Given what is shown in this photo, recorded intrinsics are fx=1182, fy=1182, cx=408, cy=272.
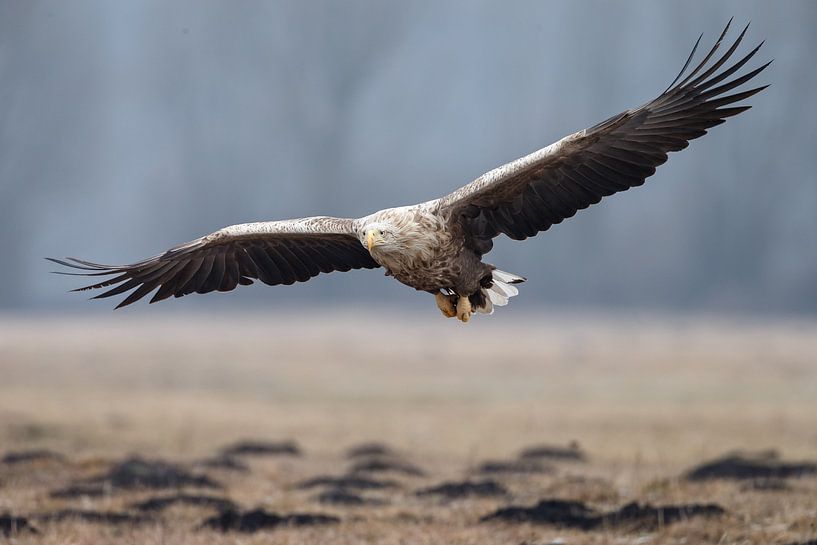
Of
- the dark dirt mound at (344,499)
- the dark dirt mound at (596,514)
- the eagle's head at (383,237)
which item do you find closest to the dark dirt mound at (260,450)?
the dark dirt mound at (344,499)

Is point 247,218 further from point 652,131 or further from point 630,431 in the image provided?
point 652,131

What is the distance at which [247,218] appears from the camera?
102 m

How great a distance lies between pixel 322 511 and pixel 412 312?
86.2m

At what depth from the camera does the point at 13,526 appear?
8836mm

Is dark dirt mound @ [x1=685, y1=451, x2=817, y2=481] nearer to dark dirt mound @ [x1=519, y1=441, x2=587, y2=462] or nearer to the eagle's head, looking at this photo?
dark dirt mound @ [x1=519, y1=441, x2=587, y2=462]

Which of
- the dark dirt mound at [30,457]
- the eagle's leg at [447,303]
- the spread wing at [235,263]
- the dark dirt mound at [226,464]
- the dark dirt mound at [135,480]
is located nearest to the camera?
the eagle's leg at [447,303]

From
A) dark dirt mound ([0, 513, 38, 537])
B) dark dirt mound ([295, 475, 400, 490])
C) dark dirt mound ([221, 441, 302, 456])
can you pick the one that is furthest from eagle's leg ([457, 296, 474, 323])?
dark dirt mound ([221, 441, 302, 456])

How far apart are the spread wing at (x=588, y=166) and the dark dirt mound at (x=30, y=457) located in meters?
7.02

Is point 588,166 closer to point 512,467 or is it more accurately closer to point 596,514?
point 596,514

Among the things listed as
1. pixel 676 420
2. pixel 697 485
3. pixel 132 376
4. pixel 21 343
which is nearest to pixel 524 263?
pixel 21 343

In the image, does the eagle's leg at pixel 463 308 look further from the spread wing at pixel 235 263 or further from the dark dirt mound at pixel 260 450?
the dark dirt mound at pixel 260 450

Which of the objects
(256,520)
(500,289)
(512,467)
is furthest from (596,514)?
(512,467)

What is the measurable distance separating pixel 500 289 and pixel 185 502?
3.54m

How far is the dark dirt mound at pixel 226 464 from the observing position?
14.1m
